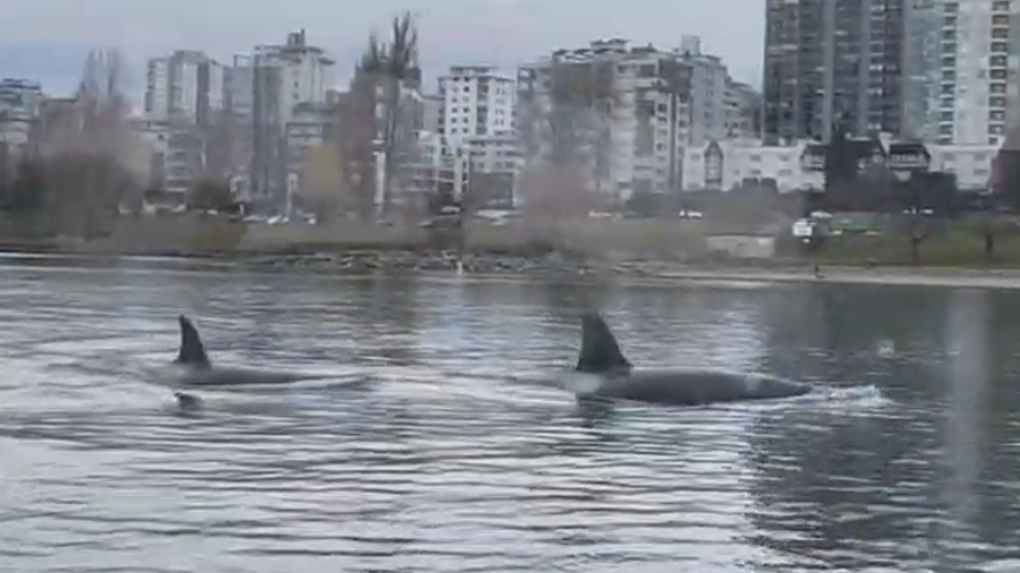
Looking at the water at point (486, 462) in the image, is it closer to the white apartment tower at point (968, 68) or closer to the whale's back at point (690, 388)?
the whale's back at point (690, 388)

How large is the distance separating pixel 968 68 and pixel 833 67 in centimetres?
996

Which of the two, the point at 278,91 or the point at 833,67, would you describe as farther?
the point at 833,67

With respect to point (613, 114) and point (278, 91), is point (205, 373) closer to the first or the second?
point (613, 114)

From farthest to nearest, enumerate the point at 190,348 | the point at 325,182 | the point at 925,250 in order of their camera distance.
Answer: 1. the point at 325,182
2. the point at 925,250
3. the point at 190,348

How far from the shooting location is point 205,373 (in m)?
24.0

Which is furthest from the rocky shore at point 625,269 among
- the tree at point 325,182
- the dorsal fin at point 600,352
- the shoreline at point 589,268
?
the dorsal fin at point 600,352

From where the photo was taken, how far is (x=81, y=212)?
279 ft

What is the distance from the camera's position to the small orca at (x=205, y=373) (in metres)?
23.6

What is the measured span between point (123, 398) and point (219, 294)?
111 feet

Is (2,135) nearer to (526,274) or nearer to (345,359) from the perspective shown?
(526,274)

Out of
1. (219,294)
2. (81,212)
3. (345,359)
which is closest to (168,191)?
(81,212)

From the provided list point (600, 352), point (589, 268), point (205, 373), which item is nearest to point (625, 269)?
point (589, 268)

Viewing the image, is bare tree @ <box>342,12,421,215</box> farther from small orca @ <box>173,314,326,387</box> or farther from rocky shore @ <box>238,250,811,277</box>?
small orca @ <box>173,314,326,387</box>

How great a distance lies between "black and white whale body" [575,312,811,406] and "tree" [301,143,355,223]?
6139 cm
